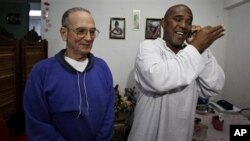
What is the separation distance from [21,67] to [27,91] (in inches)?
55.1

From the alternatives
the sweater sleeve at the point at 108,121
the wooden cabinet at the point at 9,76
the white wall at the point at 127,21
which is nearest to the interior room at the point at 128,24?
the white wall at the point at 127,21

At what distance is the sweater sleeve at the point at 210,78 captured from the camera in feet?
3.79

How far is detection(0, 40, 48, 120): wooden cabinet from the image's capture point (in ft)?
6.47

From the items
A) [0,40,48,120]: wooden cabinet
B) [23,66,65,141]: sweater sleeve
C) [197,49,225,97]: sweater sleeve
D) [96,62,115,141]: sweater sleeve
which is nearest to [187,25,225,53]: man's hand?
[197,49,225,97]: sweater sleeve

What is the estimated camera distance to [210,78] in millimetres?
1156

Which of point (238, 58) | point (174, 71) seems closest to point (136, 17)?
point (238, 58)

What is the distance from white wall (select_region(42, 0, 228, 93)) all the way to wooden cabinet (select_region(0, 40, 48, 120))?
1.57 ft

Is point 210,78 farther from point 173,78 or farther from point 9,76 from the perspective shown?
point 9,76

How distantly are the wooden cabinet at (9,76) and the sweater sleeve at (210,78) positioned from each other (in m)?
1.63

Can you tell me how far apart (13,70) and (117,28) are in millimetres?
1243

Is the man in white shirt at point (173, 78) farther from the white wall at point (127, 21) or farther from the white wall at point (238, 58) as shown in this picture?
the white wall at point (127, 21)

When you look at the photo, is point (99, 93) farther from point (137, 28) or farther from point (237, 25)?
point (237, 25)

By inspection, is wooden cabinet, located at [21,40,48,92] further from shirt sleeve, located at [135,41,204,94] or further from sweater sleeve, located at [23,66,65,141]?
shirt sleeve, located at [135,41,204,94]

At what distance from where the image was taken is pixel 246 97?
2172 mm
